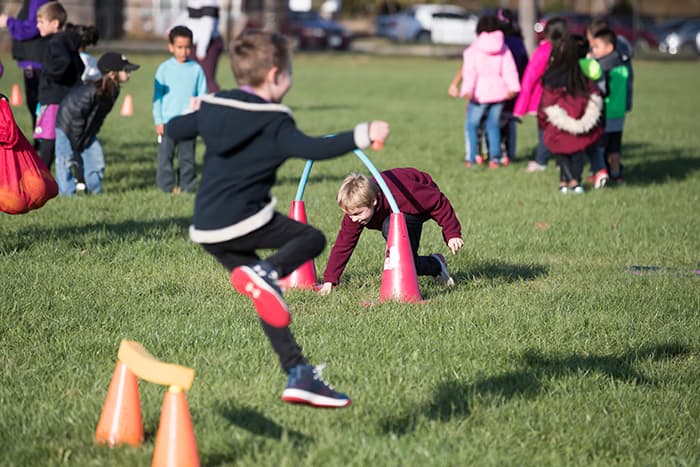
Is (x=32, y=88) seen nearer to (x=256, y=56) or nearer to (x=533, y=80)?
(x=533, y=80)

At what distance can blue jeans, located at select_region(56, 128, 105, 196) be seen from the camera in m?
11.3

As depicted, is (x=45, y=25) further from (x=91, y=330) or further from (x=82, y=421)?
(x=82, y=421)

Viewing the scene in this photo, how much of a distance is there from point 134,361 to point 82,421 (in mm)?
685

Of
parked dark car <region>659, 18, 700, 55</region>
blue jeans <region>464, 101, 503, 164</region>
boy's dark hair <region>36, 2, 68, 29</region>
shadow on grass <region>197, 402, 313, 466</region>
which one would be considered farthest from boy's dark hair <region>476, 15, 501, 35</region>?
parked dark car <region>659, 18, 700, 55</region>

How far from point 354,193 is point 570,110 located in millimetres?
6345

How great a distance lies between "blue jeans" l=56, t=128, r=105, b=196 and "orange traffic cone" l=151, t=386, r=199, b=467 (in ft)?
25.1

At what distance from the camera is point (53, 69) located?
11.2 m

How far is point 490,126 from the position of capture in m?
14.6

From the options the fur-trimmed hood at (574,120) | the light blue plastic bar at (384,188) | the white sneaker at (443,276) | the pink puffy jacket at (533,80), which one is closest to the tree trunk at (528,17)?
the pink puffy jacket at (533,80)

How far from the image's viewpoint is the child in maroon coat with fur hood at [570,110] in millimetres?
12414

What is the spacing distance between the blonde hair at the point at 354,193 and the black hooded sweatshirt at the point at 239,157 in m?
2.10

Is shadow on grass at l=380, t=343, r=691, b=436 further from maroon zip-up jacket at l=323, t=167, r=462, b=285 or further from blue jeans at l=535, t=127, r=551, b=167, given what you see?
blue jeans at l=535, t=127, r=551, b=167

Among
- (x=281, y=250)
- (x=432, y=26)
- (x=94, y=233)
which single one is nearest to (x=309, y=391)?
(x=281, y=250)

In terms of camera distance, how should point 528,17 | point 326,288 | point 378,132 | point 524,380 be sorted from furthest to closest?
point 528,17, point 326,288, point 524,380, point 378,132
